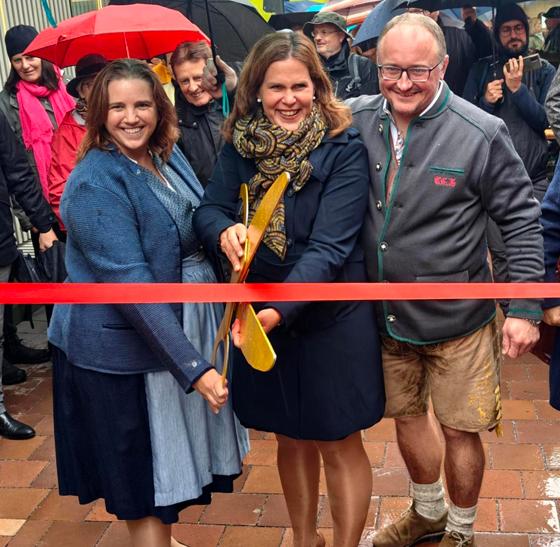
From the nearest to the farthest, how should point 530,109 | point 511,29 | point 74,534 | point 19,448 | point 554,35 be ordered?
point 74,534, point 19,448, point 530,109, point 511,29, point 554,35

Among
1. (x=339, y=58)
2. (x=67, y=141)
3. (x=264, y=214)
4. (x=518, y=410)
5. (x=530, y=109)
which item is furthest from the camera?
(x=339, y=58)

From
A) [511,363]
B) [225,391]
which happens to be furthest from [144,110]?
[511,363]

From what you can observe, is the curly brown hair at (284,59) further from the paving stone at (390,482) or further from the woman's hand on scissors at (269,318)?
the paving stone at (390,482)

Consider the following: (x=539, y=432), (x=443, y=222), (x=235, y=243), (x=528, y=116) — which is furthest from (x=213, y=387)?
(x=528, y=116)

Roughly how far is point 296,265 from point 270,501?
1511 mm

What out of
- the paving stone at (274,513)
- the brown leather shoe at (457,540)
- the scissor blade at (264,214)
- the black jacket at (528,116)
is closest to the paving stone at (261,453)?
the paving stone at (274,513)

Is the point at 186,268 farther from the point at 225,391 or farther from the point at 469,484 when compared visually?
the point at 469,484

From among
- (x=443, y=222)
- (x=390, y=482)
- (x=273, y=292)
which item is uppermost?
(x=443, y=222)

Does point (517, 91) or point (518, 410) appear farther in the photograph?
point (517, 91)

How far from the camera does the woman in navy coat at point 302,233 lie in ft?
9.98

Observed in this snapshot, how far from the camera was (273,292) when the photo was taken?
2.99 meters

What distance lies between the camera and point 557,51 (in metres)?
7.19

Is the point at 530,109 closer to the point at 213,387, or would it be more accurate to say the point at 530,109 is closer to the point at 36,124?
the point at 36,124

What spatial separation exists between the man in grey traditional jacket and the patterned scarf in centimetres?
29
